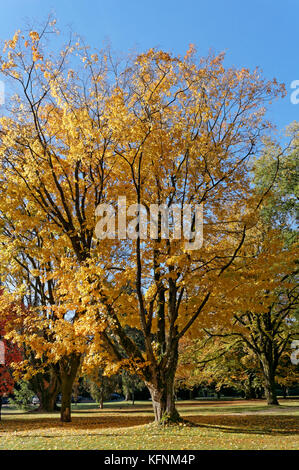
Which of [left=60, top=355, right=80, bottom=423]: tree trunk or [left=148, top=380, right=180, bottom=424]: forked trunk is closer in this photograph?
[left=148, top=380, right=180, bottom=424]: forked trunk

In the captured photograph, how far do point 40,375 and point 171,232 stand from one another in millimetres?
19459

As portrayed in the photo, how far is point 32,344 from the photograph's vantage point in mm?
12180

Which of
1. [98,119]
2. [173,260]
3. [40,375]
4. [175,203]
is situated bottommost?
[40,375]

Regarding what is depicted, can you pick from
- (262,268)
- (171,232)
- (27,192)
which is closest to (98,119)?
(27,192)

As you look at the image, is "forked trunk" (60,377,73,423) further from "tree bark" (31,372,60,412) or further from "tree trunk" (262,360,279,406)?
"tree trunk" (262,360,279,406)

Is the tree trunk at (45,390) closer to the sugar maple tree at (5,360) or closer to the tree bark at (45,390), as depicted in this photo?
the tree bark at (45,390)

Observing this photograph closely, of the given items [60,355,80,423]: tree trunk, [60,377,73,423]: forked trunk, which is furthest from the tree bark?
[60,377,73,423]: forked trunk

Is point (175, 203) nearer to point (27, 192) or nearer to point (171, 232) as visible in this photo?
point (171, 232)

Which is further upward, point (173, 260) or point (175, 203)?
point (175, 203)

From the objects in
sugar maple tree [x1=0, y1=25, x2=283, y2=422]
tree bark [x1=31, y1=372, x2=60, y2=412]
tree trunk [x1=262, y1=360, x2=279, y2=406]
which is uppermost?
sugar maple tree [x1=0, y1=25, x2=283, y2=422]

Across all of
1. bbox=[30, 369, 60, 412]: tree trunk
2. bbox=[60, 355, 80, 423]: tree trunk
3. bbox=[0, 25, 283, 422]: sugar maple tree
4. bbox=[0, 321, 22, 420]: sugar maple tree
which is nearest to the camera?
bbox=[0, 25, 283, 422]: sugar maple tree

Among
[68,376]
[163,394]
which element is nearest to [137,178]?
[163,394]
